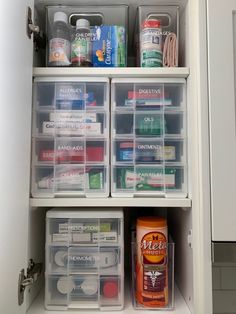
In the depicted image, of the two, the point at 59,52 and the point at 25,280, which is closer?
the point at 25,280

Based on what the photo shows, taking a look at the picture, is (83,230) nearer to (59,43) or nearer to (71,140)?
(71,140)

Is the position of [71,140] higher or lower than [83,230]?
higher

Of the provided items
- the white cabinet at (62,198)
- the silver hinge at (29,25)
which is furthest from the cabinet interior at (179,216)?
the silver hinge at (29,25)

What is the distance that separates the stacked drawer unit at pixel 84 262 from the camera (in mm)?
780

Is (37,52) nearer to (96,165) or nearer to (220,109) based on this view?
(96,165)

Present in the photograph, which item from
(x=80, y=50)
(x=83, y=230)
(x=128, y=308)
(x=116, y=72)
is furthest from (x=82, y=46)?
(x=128, y=308)

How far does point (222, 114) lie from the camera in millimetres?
676

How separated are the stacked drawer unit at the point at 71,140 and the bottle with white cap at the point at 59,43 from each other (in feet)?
0.20

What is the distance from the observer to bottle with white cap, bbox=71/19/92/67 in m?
0.81

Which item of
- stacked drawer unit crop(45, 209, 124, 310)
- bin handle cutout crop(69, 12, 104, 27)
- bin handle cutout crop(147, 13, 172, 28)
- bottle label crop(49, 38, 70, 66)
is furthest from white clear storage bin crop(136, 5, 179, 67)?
stacked drawer unit crop(45, 209, 124, 310)

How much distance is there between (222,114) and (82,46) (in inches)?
17.6

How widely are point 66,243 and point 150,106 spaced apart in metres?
0.46

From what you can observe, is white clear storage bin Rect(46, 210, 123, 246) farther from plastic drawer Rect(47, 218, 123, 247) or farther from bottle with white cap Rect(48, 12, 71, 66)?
bottle with white cap Rect(48, 12, 71, 66)

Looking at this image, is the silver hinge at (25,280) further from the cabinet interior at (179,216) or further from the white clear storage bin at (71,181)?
the white clear storage bin at (71,181)
